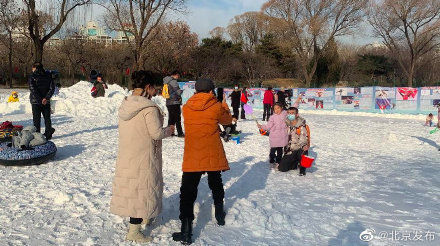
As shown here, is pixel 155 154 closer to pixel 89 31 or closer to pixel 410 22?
pixel 410 22

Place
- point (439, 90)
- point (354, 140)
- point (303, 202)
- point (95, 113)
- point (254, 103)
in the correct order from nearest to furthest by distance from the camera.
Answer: point (303, 202) < point (354, 140) < point (95, 113) < point (439, 90) < point (254, 103)

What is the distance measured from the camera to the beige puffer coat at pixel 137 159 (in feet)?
11.3

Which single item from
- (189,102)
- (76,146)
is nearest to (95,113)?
(76,146)

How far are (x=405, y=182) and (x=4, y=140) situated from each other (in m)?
7.43

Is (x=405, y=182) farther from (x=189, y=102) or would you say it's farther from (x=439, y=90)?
(x=439, y=90)

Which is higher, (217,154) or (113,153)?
(217,154)

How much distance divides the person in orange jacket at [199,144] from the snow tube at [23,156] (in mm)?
3618

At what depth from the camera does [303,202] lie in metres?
5.16

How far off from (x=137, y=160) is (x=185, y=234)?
875 millimetres

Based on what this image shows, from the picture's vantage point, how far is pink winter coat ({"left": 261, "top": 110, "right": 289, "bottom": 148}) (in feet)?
23.1

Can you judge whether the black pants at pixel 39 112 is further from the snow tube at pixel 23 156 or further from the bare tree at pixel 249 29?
the bare tree at pixel 249 29

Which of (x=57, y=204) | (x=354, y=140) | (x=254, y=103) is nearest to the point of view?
(x=57, y=204)

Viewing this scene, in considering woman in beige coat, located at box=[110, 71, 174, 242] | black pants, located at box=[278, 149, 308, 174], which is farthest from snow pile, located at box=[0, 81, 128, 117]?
woman in beige coat, located at box=[110, 71, 174, 242]

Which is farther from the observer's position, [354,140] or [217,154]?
[354,140]
